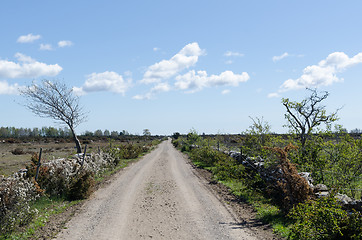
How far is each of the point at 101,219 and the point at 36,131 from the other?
688 feet

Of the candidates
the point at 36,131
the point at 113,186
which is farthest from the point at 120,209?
the point at 36,131

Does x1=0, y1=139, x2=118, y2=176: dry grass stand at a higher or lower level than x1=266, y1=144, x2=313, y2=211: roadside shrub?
lower

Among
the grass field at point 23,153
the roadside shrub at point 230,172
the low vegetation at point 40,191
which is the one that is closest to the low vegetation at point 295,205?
the roadside shrub at point 230,172

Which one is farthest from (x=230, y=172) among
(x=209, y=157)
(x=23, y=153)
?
(x=23, y=153)

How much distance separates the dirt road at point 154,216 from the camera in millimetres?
7766

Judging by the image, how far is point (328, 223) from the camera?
662cm

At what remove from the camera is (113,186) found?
15.2m

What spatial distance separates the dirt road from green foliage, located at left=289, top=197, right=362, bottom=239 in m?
1.53

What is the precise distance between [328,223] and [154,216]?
559 centimetres

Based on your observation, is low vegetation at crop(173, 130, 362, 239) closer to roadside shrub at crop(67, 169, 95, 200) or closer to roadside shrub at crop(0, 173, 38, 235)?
roadside shrub at crop(67, 169, 95, 200)

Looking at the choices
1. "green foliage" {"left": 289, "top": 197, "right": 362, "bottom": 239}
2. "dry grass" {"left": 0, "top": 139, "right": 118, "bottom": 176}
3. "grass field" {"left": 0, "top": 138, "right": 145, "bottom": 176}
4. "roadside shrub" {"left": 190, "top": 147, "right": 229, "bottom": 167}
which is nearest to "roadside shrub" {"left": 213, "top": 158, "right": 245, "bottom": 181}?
"roadside shrub" {"left": 190, "top": 147, "right": 229, "bottom": 167}

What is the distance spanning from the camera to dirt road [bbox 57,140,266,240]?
25.5 feet

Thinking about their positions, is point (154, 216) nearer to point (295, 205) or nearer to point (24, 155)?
point (295, 205)

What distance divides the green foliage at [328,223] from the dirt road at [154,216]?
5.03ft
